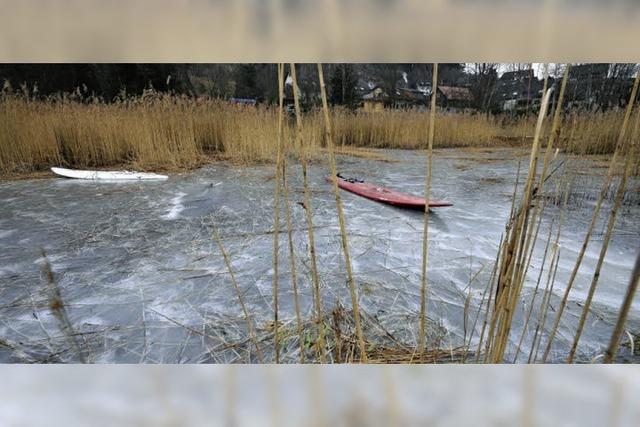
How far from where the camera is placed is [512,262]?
0.55 metres

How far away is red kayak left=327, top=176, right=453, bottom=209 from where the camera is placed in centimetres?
134

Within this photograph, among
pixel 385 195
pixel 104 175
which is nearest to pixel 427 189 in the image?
pixel 385 195

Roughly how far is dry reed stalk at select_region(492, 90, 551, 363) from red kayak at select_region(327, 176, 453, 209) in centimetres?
72

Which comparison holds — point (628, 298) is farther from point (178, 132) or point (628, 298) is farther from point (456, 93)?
point (178, 132)

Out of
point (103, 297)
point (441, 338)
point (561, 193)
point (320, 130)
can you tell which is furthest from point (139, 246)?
point (561, 193)

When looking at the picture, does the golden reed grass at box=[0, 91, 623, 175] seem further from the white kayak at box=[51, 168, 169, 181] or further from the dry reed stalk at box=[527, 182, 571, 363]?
the dry reed stalk at box=[527, 182, 571, 363]

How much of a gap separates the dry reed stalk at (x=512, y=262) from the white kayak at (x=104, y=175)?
1.21 m

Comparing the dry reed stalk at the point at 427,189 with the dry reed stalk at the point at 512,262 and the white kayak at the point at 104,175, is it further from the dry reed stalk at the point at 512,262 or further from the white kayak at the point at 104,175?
the white kayak at the point at 104,175

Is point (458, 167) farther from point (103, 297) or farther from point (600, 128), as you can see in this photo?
point (103, 297)

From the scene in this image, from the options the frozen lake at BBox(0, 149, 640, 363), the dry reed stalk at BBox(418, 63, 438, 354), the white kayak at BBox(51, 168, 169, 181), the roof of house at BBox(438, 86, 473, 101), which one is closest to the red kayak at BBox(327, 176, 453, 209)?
the frozen lake at BBox(0, 149, 640, 363)

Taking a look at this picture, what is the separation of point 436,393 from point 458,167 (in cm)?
103

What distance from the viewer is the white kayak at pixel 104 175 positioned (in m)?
1.23

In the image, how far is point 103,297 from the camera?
103 centimetres

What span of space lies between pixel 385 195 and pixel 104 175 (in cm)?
107
